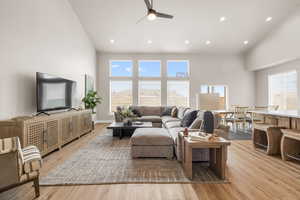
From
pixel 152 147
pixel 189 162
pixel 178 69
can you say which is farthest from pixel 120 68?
pixel 189 162

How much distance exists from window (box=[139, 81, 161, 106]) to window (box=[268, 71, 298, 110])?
4.91 meters

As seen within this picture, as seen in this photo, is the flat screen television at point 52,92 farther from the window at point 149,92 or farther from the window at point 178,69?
the window at point 178,69

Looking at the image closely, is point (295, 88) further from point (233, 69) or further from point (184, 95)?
point (184, 95)

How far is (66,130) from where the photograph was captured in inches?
157

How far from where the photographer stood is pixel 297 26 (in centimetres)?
509

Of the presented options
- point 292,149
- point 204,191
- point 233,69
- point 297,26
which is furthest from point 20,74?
point 233,69

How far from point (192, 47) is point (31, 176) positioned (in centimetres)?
699

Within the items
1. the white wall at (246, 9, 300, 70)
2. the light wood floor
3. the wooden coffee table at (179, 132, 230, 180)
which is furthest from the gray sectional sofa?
the white wall at (246, 9, 300, 70)

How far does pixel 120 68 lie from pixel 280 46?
636cm

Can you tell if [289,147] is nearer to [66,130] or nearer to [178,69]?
[66,130]

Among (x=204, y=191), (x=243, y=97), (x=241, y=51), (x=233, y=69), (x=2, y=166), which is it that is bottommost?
(x=204, y=191)

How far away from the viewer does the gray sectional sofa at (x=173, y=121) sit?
290 cm

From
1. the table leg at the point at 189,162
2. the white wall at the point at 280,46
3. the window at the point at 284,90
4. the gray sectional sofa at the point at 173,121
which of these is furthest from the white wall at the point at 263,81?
the table leg at the point at 189,162

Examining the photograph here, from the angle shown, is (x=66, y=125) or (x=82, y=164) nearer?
(x=82, y=164)
